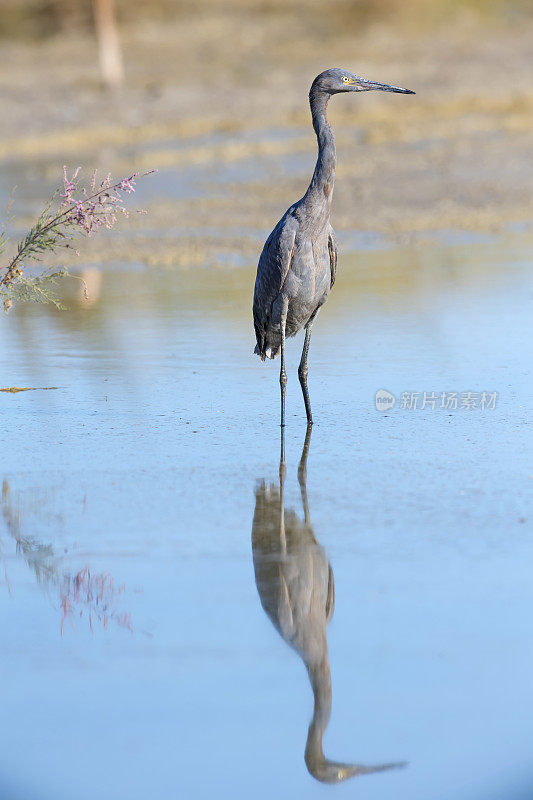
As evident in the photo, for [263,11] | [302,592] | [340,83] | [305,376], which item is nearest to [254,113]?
[263,11]

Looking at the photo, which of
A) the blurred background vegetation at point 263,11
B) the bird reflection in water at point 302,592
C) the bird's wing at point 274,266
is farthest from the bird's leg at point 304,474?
the blurred background vegetation at point 263,11

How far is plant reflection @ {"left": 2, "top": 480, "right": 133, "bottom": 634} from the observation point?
16.3 feet

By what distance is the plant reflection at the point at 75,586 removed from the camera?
16.3 ft

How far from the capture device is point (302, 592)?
510 centimetres

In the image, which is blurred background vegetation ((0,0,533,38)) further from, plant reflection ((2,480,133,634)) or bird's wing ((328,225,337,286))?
plant reflection ((2,480,133,634))

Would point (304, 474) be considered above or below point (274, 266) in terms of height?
below

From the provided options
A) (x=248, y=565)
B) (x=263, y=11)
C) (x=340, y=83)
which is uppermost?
(x=340, y=83)

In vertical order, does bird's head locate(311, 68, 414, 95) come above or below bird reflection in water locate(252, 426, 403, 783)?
above

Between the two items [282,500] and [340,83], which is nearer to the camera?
[282,500]

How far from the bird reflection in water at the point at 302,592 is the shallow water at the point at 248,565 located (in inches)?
1.3

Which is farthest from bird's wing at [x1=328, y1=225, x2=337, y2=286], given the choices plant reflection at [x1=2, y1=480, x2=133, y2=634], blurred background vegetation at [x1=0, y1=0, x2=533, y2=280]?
blurred background vegetation at [x1=0, y1=0, x2=533, y2=280]

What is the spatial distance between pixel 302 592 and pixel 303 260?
303 centimetres

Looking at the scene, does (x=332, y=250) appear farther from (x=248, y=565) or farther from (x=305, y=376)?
(x=248, y=565)

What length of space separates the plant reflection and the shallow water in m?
0.01
